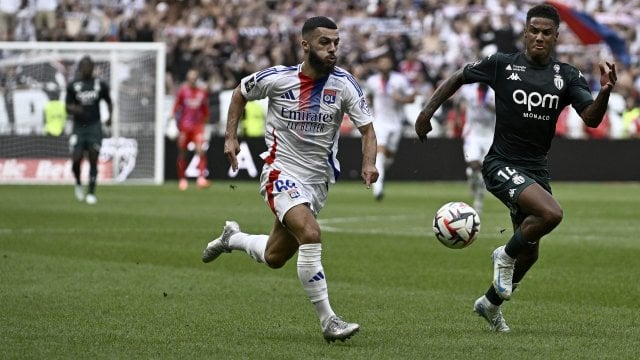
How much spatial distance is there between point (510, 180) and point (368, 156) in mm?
1077

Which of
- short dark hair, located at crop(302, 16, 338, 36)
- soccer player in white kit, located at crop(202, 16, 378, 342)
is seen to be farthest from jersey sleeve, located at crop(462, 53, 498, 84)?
short dark hair, located at crop(302, 16, 338, 36)

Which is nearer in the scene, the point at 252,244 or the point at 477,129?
the point at 252,244

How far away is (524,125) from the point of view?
9.19m

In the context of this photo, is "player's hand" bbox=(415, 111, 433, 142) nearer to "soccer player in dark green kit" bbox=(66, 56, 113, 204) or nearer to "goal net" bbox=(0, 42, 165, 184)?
"soccer player in dark green kit" bbox=(66, 56, 113, 204)

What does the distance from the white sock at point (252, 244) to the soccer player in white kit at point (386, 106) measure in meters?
14.6

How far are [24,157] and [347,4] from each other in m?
12.2

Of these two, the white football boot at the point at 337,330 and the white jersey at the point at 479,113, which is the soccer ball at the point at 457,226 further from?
the white jersey at the point at 479,113

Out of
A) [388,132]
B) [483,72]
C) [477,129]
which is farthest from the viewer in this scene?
[388,132]

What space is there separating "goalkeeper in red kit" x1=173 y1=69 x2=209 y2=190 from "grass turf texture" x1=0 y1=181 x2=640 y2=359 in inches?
265

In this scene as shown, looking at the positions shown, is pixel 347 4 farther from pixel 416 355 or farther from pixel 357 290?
pixel 416 355

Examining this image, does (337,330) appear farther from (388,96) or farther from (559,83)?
(388,96)

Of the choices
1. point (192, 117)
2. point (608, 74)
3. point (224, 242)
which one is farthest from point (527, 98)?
point (192, 117)

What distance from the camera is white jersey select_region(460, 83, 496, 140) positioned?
72.7 ft

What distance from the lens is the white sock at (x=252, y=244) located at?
9.34 m
